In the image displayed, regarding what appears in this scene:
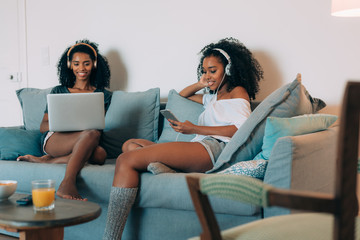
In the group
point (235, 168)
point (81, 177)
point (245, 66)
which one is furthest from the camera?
point (245, 66)

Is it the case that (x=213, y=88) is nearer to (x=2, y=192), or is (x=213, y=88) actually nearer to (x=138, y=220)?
(x=138, y=220)

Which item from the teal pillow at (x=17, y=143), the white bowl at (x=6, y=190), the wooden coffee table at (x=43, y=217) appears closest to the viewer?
the wooden coffee table at (x=43, y=217)

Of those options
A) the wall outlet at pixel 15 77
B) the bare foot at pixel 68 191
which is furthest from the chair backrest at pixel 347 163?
the wall outlet at pixel 15 77

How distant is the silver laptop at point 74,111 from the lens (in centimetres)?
235

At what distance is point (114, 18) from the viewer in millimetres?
3211

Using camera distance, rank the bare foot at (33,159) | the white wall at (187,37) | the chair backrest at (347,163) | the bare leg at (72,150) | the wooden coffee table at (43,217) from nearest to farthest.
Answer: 1. the chair backrest at (347,163)
2. the wooden coffee table at (43,217)
3. the bare leg at (72,150)
4. the white wall at (187,37)
5. the bare foot at (33,159)

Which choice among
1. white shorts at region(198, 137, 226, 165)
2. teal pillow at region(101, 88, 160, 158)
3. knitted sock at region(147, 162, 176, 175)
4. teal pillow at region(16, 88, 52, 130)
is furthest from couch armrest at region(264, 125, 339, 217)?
teal pillow at region(16, 88, 52, 130)

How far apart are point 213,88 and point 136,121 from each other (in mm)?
609

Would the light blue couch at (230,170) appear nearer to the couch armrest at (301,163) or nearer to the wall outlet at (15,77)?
the couch armrest at (301,163)

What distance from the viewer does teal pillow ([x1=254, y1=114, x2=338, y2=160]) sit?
1723mm

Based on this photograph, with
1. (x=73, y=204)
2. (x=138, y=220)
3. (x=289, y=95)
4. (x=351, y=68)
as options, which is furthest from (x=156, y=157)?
A: (x=351, y=68)

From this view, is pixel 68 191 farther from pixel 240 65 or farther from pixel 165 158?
pixel 240 65

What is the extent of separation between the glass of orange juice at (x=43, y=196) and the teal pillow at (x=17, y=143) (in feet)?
4.00

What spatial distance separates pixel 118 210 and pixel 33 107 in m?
1.59
